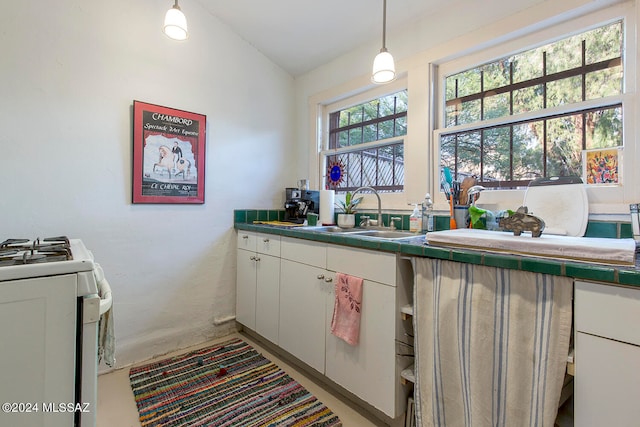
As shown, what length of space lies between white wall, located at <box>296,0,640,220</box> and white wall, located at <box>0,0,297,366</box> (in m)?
0.56

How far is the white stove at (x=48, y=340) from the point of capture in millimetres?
869

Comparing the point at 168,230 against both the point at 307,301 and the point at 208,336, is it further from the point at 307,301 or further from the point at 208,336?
the point at 307,301

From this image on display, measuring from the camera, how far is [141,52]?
206 cm

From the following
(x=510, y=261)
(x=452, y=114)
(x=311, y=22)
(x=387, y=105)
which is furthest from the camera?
(x=387, y=105)

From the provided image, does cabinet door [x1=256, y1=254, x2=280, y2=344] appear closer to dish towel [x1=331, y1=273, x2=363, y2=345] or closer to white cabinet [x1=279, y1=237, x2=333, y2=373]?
white cabinet [x1=279, y1=237, x2=333, y2=373]

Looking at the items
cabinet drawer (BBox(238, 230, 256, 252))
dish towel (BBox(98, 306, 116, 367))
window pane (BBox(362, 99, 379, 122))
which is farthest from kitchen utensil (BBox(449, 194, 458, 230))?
dish towel (BBox(98, 306, 116, 367))

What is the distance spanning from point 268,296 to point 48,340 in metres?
1.34

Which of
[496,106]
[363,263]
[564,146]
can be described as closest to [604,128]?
[564,146]

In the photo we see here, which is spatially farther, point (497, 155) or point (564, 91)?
point (497, 155)

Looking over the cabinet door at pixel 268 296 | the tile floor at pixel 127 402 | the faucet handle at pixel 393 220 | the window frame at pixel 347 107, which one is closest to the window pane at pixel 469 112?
the window frame at pixel 347 107

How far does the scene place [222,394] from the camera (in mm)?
1752

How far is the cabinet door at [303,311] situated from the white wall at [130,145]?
75 centimetres

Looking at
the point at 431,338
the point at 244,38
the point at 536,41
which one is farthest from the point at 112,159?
the point at 536,41

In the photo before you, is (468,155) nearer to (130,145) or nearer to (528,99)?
(528,99)
